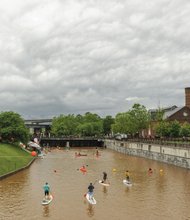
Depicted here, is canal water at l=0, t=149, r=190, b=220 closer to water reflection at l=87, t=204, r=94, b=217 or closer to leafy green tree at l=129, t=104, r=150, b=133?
water reflection at l=87, t=204, r=94, b=217

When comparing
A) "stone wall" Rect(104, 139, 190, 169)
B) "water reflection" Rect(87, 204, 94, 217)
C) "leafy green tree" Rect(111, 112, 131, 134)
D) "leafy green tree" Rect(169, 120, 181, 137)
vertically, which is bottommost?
"water reflection" Rect(87, 204, 94, 217)

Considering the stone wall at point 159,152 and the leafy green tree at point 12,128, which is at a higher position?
the leafy green tree at point 12,128

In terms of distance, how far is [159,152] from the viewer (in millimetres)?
85125

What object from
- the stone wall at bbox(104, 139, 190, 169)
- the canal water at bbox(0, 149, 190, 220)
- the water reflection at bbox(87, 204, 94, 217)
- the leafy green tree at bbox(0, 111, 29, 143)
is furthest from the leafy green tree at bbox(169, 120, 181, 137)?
the water reflection at bbox(87, 204, 94, 217)

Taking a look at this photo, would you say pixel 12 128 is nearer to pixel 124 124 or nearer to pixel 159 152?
pixel 159 152

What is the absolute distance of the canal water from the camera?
33906 mm

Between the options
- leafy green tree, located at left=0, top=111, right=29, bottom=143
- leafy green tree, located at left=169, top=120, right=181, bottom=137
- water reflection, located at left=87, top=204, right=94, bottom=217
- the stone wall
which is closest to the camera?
water reflection, located at left=87, top=204, right=94, bottom=217

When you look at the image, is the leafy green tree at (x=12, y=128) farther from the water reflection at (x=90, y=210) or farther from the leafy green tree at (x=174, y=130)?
the water reflection at (x=90, y=210)

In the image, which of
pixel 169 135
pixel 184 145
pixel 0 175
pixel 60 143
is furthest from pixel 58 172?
pixel 60 143

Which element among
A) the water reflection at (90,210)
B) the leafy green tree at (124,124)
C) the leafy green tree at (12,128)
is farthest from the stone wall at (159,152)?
the water reflection at (90,210)

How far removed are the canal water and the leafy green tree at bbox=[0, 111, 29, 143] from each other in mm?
39327

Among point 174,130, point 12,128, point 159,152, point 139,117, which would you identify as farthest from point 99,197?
point 139,117

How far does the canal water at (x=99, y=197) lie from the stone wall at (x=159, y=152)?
20.6ft

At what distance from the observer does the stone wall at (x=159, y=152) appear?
6912cm
